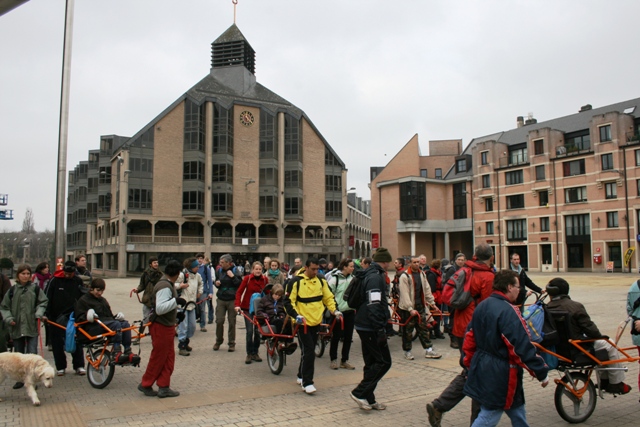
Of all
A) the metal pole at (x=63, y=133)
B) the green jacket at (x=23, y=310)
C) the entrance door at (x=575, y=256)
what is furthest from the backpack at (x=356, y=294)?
the entrance door at (x=575, y=256)

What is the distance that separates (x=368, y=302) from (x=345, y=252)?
5137cm

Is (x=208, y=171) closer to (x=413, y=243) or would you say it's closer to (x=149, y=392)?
(x=413, y=243)

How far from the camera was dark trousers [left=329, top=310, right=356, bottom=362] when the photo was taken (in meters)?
8.74

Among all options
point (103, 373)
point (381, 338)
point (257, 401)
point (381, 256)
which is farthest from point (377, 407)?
point (103, 373)

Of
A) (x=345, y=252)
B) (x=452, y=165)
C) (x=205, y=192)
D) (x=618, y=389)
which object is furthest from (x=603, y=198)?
(x=618, y=389)

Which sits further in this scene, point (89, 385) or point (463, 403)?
point (89, 385)

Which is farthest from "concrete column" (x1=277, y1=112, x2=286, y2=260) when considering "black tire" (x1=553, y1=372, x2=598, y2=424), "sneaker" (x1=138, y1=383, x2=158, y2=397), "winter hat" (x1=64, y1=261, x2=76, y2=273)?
"black tire" (x1=553, y1=372, x2=598, y2=424)

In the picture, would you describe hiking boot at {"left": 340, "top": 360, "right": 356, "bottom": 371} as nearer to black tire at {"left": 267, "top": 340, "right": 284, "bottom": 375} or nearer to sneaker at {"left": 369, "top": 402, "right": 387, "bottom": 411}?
black tire at {"left": 267, "top": 340, "right": 284, "bottom": 375}

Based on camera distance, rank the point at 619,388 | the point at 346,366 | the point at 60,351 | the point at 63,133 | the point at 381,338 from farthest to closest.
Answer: the point at 63,133, the point at 346,366, the point at 60,351, the point at 381,338, the point at 619,388

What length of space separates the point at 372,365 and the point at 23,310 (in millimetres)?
5380

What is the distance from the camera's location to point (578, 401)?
5.46 meters

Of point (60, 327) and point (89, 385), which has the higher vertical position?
point (60, 327)

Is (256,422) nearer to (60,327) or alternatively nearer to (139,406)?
(139,406)

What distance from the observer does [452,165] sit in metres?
69.3
